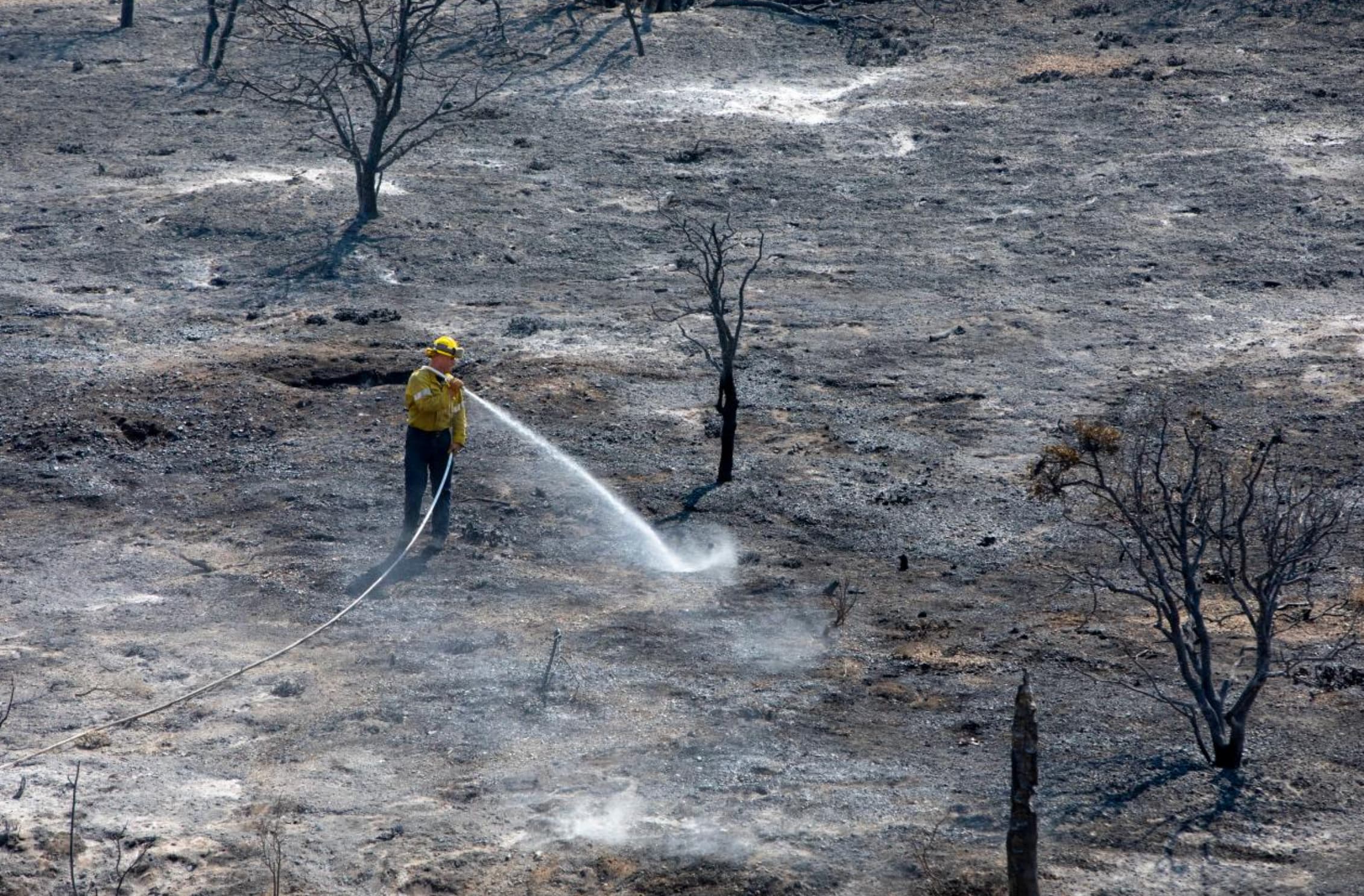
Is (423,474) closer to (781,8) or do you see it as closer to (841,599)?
(841,599)

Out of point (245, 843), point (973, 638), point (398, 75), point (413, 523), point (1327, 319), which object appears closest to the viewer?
point (245, 843)

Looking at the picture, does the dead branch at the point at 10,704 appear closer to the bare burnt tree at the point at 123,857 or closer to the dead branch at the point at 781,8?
the bare burnt tree at the point at 123,857

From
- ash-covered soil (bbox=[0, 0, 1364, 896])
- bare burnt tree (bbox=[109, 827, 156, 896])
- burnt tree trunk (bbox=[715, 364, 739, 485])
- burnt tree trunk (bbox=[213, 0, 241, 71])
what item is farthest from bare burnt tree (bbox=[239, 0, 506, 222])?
bare burnt tree (bbox=[109, 827, 156, 896])

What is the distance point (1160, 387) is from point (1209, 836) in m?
7.84

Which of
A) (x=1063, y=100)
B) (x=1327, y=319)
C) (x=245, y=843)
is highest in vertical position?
(x=1063, y=100)

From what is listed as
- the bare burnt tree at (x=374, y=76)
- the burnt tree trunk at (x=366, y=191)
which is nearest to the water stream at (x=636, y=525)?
the burnt tree trunk at (x=366, y=191)

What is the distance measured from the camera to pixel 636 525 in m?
12.3

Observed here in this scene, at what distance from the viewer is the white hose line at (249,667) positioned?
8430 mm

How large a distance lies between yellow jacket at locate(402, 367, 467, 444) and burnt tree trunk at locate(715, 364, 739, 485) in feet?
7.90

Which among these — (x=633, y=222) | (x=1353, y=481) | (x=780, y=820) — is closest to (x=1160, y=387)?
(x=1353, y=481)

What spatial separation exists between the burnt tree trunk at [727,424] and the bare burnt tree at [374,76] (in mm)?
7388

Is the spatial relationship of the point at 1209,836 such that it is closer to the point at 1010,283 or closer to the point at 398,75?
the point at 1010,283

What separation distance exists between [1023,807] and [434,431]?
20.0ft

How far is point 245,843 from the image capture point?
25.8 feet
